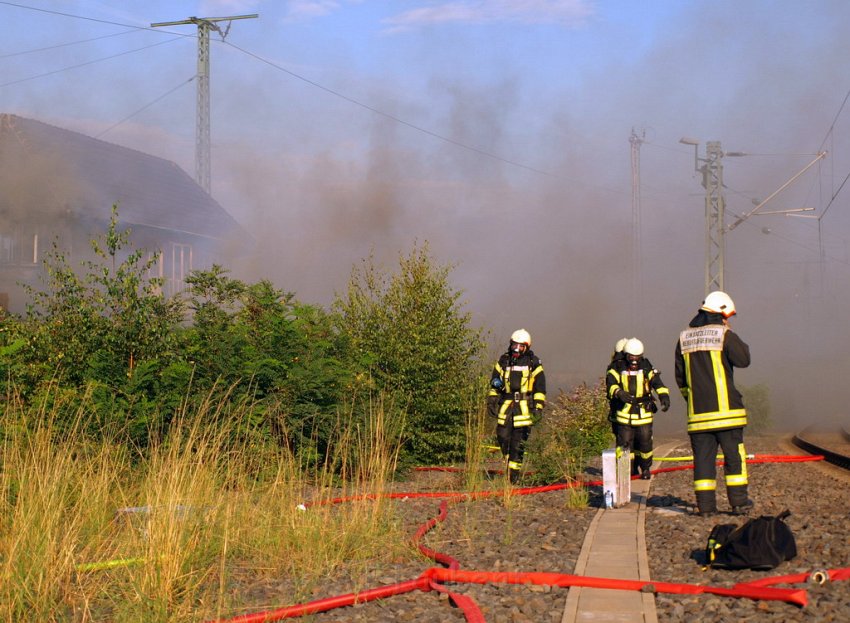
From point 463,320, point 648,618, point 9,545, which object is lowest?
point 648,618

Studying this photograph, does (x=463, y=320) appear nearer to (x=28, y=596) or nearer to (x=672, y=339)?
(x=28, y=596)

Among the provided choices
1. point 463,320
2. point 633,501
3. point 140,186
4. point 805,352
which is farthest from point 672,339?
point 633,501

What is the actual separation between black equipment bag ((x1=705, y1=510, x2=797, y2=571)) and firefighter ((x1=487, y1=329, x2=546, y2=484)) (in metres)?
5.17

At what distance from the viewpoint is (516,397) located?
37.1 ft

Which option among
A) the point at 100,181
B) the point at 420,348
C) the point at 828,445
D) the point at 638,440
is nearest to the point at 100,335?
the point at 420,348

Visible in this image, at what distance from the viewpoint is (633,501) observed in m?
9.66

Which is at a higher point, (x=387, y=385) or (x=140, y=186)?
(x=140, y=186)

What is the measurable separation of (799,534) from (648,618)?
98.5 inches

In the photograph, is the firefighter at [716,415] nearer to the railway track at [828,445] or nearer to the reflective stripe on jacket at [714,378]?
the reflective stripe on jacket at [714,378]

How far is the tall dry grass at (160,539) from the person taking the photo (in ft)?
17.0

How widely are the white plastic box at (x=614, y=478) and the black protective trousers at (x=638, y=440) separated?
2.04 metres

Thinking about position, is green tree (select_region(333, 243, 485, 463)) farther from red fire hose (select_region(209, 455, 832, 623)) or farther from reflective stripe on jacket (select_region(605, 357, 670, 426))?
red fire hose (select_region(209, 455, 832, 623))

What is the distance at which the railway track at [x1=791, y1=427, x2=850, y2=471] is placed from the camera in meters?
15.3

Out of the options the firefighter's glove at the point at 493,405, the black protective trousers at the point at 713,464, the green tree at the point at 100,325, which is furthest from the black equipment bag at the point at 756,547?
the green tree at the point at 100,325
